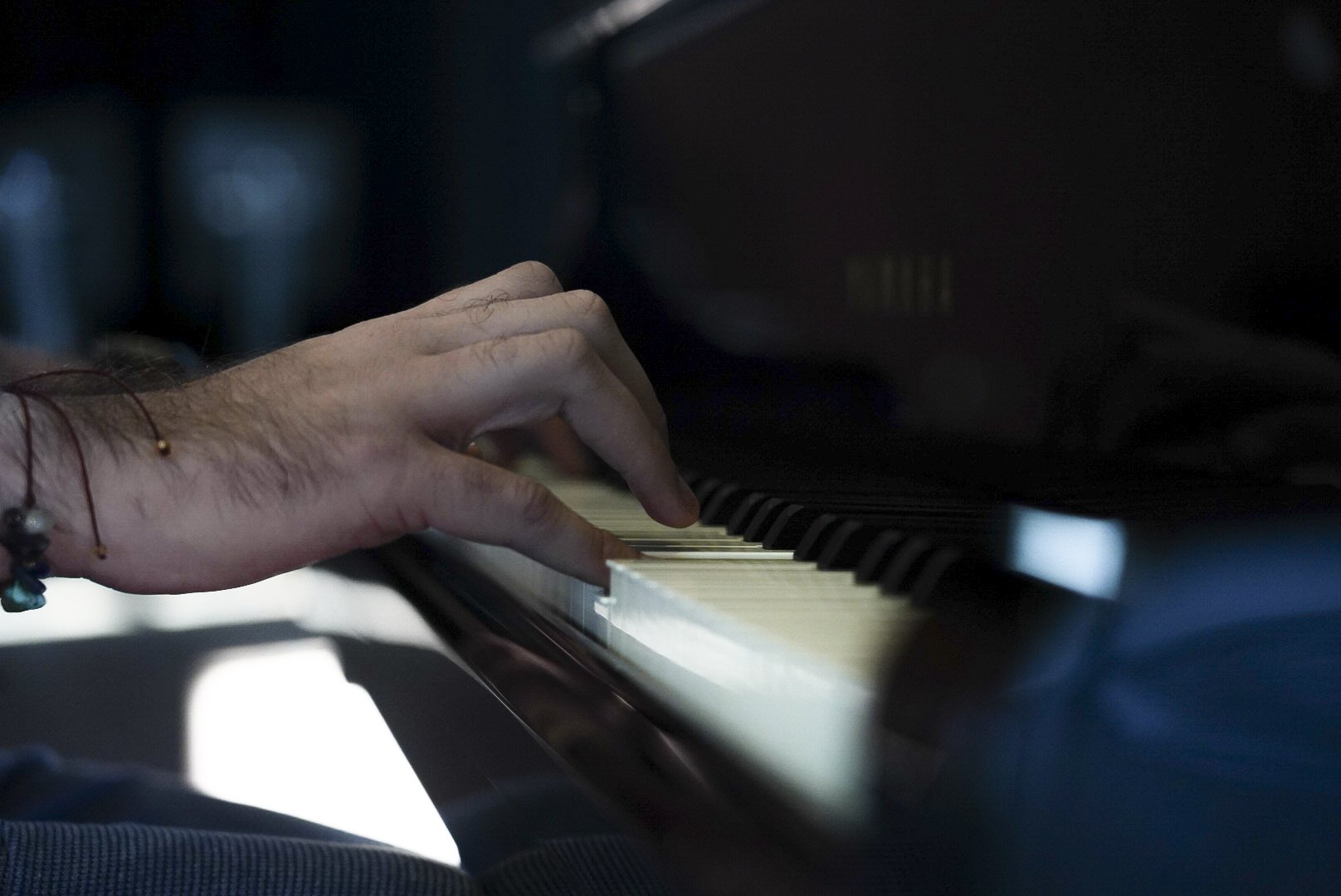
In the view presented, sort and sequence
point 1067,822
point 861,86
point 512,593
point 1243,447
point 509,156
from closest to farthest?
point 1067,822 → point 1243,447 → point 512,593 → point 861,86 → point 509,156

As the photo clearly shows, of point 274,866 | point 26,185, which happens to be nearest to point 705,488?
point 274,866

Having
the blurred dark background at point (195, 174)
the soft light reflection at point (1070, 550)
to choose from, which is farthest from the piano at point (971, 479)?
the blurred dark background at point (195, 174)

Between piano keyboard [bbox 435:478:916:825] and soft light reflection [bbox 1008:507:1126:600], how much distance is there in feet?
0.19

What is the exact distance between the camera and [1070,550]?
503 mm

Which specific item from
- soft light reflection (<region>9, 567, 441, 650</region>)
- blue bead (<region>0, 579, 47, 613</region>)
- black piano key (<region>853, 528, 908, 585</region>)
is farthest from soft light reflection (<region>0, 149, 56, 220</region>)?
black piano key (<region>853, 528, 908, 585</region>)

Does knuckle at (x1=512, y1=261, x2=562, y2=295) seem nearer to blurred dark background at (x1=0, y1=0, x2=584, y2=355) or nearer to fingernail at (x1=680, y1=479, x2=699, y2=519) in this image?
fingernail at (x1=680, y1=479, x2=699, y2=519)

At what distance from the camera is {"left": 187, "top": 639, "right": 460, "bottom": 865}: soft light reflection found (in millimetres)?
1043

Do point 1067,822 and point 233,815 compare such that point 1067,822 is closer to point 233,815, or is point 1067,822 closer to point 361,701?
point 233,815

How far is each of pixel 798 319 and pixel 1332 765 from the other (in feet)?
2.07

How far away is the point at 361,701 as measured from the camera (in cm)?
132

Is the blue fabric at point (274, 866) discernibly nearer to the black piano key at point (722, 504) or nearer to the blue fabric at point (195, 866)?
the blue fabric at point (195, 866)

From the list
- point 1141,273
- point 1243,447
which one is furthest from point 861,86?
point 1243,447

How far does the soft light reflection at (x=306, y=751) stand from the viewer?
1.04 meters

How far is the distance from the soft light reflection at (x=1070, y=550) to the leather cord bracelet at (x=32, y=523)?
0.44 metres
